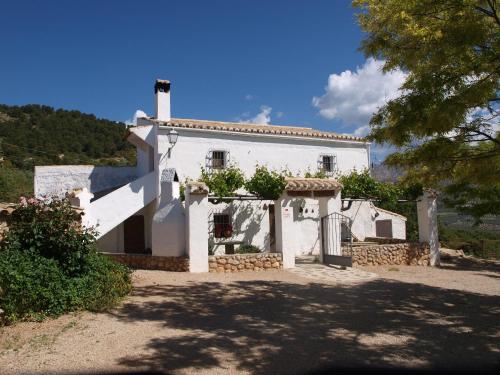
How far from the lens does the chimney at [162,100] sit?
17.6 m

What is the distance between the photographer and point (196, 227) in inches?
512

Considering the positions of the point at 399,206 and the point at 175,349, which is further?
the point at 399,206

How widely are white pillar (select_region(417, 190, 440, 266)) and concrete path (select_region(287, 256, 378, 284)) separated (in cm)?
419

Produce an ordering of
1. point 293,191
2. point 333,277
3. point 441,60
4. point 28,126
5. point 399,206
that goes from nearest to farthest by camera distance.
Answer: point 441,60 < point 333,277 < point 293,191 < point 399,206 < point 28,126

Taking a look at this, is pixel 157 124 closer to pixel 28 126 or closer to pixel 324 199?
pixel 324 199

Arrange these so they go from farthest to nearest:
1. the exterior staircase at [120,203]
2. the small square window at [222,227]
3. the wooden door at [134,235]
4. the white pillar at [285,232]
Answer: the wooden door at [134,235]
the small square window at [222,227]
the exterior staircase at [120,203]
the white pillar at [285,232]

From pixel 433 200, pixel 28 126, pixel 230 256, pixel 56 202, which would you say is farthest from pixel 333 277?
pixel 28 126

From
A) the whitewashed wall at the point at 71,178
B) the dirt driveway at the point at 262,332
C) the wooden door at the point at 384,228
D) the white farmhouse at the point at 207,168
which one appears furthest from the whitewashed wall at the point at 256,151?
the dirt driveway at the point at 262,332

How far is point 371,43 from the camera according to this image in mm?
8266

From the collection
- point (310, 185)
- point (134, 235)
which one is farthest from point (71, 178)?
point (310, 185)

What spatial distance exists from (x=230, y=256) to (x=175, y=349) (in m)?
7.50

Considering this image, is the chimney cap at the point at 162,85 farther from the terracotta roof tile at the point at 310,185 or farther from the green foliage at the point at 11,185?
the green foliage at the point at 11,185

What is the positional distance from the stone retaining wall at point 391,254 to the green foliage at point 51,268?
361 inches

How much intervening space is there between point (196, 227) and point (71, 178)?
846 centimetres
